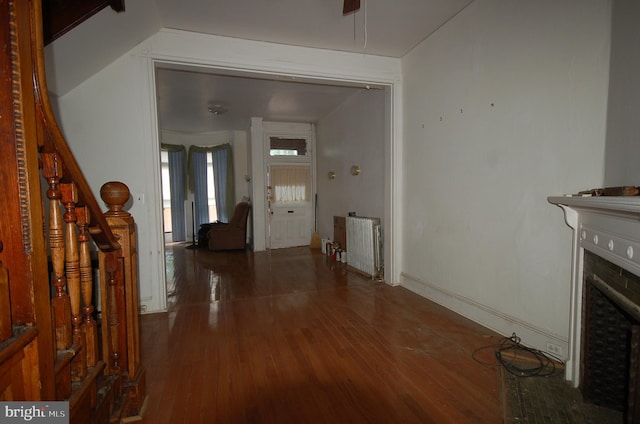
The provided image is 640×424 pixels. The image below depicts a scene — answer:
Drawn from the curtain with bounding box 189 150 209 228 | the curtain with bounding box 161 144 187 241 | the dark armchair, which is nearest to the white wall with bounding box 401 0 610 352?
the dark armchair

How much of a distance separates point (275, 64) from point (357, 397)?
3164mm

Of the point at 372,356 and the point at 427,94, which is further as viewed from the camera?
the point at 427,94

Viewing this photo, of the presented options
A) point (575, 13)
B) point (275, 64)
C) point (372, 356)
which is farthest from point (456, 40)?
point (372, 356)

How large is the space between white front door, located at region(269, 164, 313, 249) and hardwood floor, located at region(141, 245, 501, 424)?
3213mm

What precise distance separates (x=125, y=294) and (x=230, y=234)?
5.25 metres

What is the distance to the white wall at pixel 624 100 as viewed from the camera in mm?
A: 1534

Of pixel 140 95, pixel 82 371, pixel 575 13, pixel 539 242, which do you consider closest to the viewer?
pixel 82 371

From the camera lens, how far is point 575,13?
191 centimetres

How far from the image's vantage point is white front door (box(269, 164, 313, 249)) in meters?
6.95

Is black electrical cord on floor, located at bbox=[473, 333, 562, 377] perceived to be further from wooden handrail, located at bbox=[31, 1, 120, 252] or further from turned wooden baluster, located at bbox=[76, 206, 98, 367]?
wooden handrail, located at bbox=[31, 1, 120, 252]

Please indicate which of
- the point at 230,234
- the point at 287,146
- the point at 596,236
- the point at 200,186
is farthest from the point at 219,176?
the point at 596,236

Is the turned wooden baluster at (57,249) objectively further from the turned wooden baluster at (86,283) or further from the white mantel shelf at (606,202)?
the white mantel shelf at (606,202)

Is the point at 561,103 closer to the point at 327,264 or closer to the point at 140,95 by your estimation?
the point at 140,95

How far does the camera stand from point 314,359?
Result: 2.20 metres
